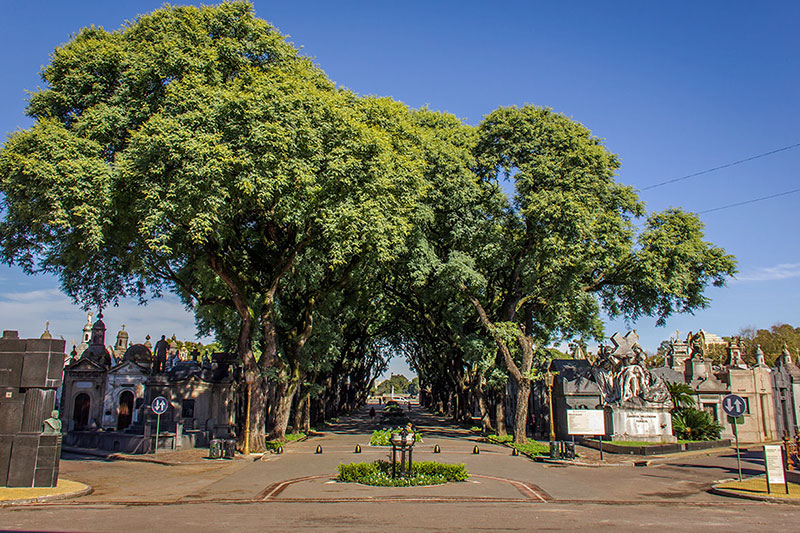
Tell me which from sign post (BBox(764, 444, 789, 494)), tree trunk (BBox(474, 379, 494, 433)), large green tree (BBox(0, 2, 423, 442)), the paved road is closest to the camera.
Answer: the paved road

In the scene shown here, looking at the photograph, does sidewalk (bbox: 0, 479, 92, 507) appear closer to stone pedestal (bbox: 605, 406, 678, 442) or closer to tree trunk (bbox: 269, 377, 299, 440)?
tree trunk (bbox: 269, 377, 299, 440)

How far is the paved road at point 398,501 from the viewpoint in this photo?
10.7 m

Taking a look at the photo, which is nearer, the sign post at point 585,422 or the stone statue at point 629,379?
the sign post at point 585,422

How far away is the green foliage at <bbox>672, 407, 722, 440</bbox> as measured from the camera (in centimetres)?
2909

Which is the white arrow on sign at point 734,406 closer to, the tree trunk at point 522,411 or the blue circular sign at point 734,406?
the blue circular sign at point 734,406

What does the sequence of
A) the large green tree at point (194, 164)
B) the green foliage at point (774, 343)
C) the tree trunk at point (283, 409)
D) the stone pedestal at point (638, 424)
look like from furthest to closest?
the green foliage at point (774, 343) < the tree trunk at point (283, 409) < the stone pedestal at point (638, 424) < the large green tree at point (194, 164)

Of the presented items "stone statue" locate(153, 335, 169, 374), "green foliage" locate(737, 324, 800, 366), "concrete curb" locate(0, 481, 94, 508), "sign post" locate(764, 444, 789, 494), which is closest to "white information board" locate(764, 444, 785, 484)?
"sign post" locate(764, 444, 789, 494)

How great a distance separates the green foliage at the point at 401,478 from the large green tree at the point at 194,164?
8.05m

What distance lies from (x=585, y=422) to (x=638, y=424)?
23.6ft

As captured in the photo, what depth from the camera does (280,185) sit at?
63.7 feet

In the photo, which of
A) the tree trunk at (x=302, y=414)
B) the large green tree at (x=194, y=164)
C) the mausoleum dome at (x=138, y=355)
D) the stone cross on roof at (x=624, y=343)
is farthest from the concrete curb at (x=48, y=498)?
the stone cross on roof at (x=624, y=343)

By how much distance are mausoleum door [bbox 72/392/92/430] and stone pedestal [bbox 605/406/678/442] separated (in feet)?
103

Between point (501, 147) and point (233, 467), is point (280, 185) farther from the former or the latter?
point (501, 147)

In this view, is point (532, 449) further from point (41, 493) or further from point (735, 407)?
point (41, 493)
